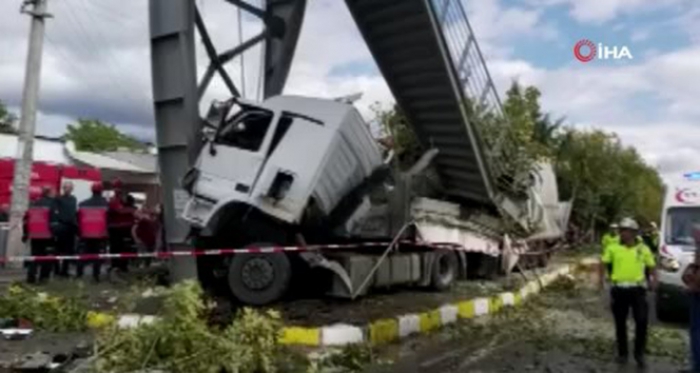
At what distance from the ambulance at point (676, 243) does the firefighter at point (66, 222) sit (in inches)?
351

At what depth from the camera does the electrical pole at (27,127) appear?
15.5 m

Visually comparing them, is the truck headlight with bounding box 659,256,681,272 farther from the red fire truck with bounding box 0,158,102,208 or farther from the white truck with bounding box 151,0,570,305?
the red fire truck with bounding box 0,158,102,208

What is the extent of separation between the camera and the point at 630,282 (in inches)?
309

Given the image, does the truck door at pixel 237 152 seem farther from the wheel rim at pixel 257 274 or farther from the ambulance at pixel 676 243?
the ambulance at pixel 676 243

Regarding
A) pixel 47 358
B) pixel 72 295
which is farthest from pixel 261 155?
pixel 47 358

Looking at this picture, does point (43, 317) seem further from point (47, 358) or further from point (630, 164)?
point (630, 164)

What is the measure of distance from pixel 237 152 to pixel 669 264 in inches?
248

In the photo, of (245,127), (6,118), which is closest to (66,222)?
(245,127)

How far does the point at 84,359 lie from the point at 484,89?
30.2 feet

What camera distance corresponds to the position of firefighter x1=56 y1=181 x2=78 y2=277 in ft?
38.6

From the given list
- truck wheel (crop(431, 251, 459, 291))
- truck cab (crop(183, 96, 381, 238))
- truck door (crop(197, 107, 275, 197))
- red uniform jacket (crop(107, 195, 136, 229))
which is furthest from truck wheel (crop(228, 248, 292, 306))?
truck wheel (crop(431, 251, 459, 291))

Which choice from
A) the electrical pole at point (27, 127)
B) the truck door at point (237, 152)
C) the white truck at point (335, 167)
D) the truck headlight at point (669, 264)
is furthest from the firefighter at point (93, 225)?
the truck headlight at point (669, 264)

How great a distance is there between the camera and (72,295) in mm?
9766

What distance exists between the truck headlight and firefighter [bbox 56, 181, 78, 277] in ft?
29.2
